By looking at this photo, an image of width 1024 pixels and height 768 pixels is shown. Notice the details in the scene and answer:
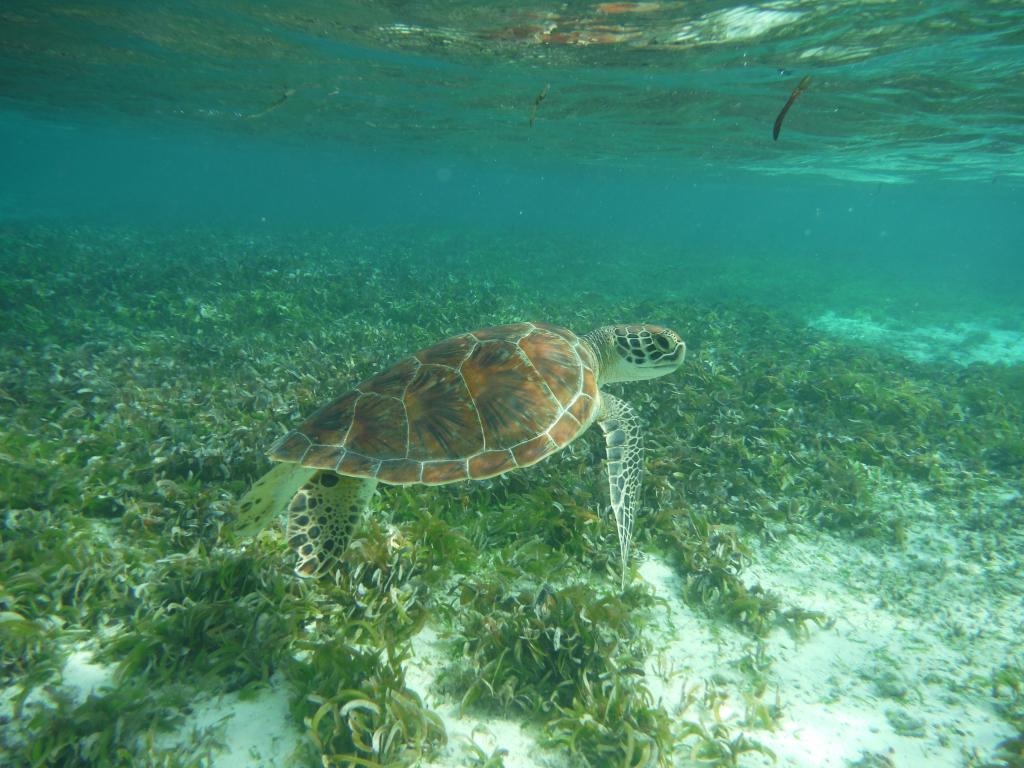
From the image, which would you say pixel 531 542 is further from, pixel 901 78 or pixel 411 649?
pixel 901 78

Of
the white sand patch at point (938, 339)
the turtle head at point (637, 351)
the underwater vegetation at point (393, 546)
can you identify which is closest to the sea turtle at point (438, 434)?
the underwater vegetation at point (393, 546)

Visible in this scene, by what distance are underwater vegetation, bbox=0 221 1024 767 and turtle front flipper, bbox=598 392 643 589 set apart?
0.98ft

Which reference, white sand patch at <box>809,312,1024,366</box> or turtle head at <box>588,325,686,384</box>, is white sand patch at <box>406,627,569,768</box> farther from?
white sand patch at <box>809,312,1024,366</box>

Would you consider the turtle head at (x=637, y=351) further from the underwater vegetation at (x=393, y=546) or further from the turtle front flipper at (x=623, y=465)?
the underwater vegetation at (x=393, y=546)

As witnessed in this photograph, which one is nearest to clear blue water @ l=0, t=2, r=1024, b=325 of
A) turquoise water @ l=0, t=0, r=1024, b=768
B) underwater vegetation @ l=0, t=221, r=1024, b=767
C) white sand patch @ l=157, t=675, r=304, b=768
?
turquoise water @ l=0, t=0, r=1024, b=768

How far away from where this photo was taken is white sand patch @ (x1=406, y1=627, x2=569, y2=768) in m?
2.63

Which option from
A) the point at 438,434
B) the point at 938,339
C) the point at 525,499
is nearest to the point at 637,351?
the point at 525,499

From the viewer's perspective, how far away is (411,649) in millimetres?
3088

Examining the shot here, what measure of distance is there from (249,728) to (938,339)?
21.0m

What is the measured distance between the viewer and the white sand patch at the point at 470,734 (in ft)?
8.62

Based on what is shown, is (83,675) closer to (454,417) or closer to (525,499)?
(454,417)

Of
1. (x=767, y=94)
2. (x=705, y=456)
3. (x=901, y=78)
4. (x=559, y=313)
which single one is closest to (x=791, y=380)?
(x=705, y=456)

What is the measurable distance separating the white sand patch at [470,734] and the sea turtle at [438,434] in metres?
1.06

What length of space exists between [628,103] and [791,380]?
576 inches
